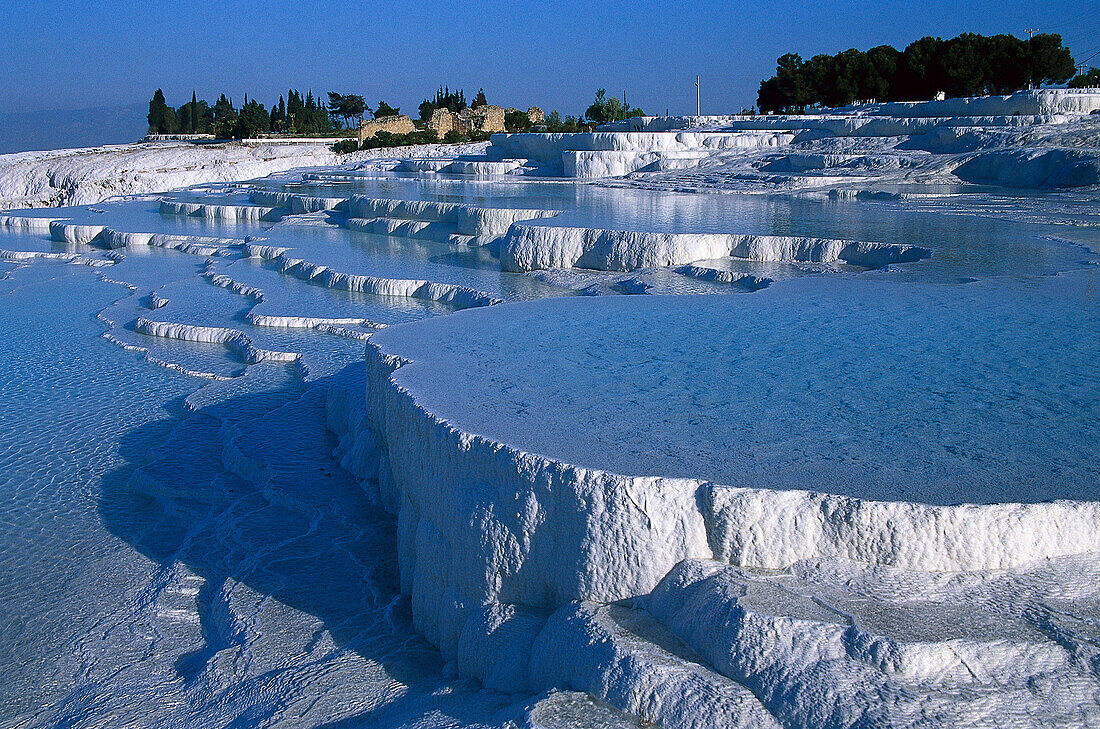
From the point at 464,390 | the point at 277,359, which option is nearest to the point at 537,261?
the point at 277,359

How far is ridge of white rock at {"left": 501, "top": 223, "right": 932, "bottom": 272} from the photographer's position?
6609 millimetres

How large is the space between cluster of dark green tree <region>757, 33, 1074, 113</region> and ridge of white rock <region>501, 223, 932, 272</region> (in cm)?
2316

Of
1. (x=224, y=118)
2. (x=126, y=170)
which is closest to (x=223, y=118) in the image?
(x=224, y=118)

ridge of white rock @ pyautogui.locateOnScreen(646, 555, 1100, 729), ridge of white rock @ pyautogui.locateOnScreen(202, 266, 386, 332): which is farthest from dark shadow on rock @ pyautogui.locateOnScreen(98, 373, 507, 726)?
ridge of white rock @ pyautogui.locateOnScreen(202, 266, 386, 332)

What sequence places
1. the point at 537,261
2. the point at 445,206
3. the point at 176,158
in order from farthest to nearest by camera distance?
the point at 176,158 < the point at 445,206 < the point at 537,261

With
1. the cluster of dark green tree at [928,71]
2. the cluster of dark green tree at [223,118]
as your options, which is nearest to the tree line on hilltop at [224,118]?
the cluster of dark green tree at [223,118]

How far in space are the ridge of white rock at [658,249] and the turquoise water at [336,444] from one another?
0.97ft

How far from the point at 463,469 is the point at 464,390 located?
19.4 inches

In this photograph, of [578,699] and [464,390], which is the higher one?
[464,390]

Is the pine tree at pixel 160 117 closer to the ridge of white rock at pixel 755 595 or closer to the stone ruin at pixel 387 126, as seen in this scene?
the stone ruin at pixel 387 126

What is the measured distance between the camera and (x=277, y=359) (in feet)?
19.8

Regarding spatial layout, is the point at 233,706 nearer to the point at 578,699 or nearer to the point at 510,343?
the point at 578,699

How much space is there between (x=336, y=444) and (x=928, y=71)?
92.3ft

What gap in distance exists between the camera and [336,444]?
462 centimetres
